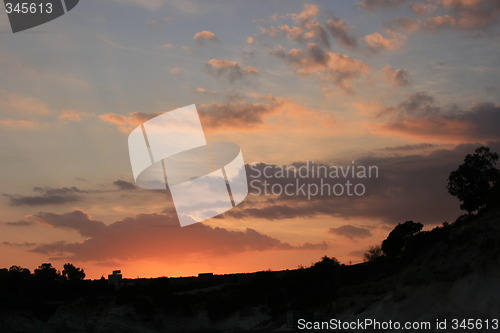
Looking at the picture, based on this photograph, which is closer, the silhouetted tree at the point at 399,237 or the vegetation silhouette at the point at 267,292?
the vegetation silhouette at the point at 267,292

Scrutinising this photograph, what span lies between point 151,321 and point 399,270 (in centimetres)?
4577

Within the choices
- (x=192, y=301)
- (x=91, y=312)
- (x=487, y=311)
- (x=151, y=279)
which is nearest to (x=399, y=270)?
(x=487, y=311)

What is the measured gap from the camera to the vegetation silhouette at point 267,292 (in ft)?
213

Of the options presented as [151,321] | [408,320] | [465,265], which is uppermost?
[465,265]

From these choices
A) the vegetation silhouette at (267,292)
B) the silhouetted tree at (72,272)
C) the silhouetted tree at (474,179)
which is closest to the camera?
the vegetation silhouette at (267,292)

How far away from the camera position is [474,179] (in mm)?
83000

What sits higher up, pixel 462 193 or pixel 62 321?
pixel 462 193

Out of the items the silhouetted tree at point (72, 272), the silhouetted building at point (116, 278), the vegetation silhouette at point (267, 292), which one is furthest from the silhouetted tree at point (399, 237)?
the silhouetted tree at point (72, 272)

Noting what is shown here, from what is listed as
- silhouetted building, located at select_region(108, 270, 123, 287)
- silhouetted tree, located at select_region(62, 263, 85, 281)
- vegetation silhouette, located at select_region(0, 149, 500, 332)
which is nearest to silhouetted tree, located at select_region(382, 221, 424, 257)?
vegetation silhouette, located at select_region(0, 149, 500, 332)

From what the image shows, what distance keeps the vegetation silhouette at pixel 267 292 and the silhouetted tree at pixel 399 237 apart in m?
0.15

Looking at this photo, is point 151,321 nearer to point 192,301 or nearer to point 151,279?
point 192,301

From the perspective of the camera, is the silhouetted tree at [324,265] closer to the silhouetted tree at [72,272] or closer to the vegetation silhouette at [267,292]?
the vegetation silhouette at [267,292]

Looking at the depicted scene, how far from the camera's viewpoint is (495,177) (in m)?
82.2

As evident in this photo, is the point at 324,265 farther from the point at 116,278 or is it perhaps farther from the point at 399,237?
the point at 116,278
